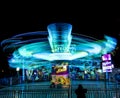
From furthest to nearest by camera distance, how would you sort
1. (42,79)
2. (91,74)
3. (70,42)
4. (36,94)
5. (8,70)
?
(8,70) < (91,74) < (42,79) < (70,42) < (36,94)

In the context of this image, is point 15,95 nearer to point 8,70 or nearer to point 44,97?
point 44,97

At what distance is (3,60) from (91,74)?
24.6 m

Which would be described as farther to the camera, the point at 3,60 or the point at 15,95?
the point at 3,60

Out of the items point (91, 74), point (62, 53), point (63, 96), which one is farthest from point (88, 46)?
point (91, 74)

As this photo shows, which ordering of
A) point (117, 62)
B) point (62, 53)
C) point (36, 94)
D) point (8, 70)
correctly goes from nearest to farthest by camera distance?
point (36, 94), point (62, 53), point (8, 70), point (117, 62)

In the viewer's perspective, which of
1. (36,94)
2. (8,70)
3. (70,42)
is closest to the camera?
(36,94)

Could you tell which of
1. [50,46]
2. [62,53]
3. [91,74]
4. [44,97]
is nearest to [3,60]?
[91,74]

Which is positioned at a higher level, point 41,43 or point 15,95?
point 41,43

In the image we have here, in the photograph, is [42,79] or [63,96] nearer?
[63,96]

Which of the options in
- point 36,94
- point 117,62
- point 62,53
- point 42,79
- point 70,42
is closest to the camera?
point 36,94

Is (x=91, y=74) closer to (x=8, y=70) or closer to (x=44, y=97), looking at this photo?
(x=8, y=70)

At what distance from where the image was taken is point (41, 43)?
44.1 meters

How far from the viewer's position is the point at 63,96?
2098 cm

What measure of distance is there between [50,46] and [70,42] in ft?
12.0
